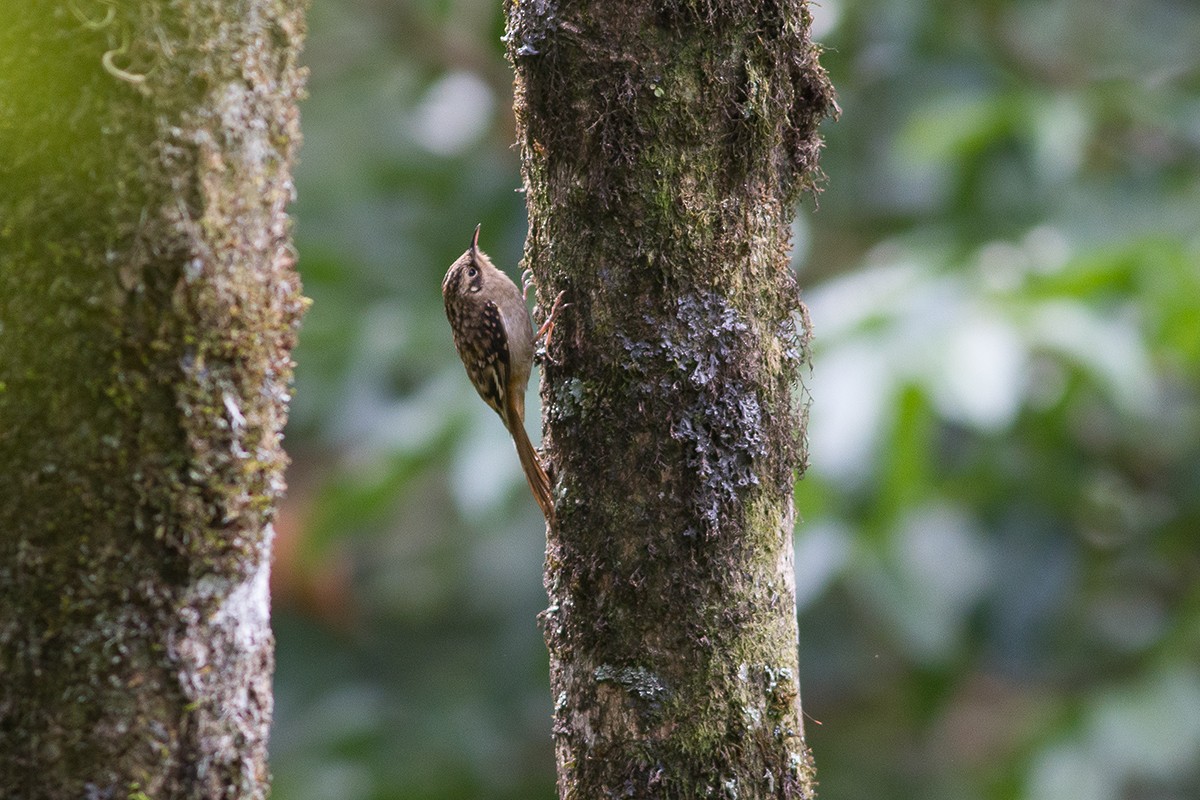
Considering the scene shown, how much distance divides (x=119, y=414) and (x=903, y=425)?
262cm

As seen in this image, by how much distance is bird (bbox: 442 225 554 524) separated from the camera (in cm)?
423

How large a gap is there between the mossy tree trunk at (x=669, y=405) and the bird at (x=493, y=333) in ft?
5.17

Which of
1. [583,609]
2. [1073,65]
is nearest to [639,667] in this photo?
[583,609]

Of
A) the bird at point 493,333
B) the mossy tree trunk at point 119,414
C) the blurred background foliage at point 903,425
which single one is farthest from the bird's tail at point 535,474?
the blurred background foliage at point 903,425

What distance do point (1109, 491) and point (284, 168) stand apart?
17.1 feet

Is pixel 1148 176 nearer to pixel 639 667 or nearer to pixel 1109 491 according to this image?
pixel 1109 491

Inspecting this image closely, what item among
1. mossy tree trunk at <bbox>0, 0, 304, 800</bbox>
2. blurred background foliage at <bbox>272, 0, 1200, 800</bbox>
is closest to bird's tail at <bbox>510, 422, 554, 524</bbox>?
mossy tree trunk at <bbox>0, 0, 304, 800</bbox>

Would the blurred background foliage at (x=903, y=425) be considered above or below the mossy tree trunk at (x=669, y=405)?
above

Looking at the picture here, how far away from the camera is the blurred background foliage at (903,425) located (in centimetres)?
458

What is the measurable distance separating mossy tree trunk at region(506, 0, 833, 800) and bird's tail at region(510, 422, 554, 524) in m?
0.09

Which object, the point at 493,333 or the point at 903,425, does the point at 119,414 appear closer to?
the point at 493,333

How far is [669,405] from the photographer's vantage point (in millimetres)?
2424

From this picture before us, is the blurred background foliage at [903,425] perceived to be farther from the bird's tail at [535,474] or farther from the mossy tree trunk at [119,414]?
the mossy tree trunk at [119,414]

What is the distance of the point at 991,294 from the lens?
14.9 feet
